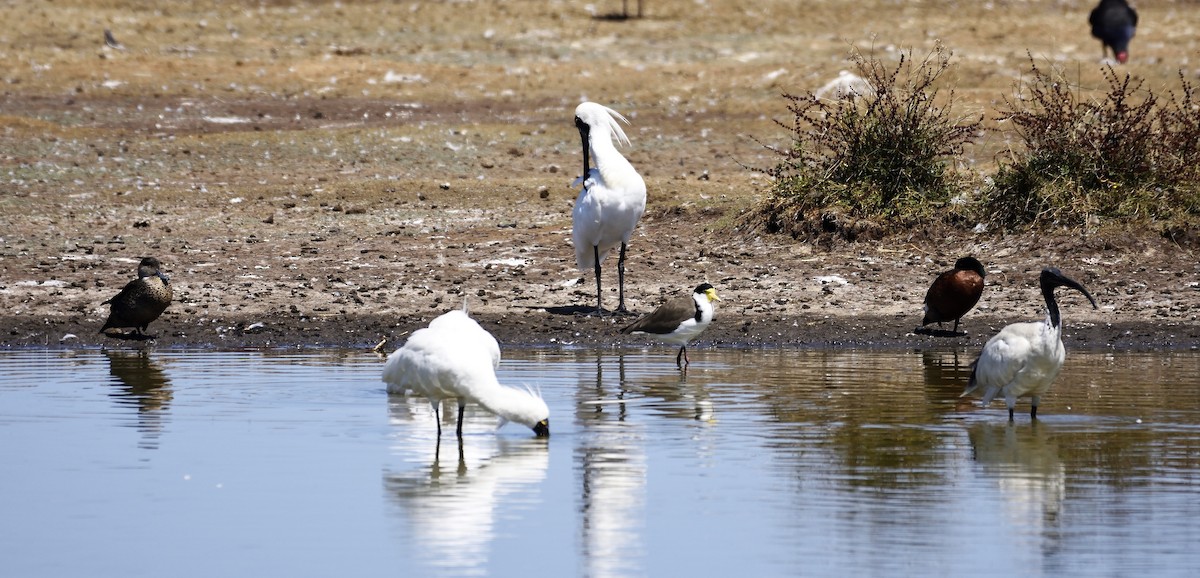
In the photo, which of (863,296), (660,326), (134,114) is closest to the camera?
(660,326)

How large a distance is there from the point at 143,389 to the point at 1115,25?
2429 centimetres

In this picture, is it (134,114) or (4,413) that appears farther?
(134,114)

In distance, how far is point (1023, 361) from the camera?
10.0 meters

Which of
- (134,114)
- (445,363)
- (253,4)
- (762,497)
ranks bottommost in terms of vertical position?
(762,497)

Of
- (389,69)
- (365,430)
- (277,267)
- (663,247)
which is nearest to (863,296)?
(663,247)

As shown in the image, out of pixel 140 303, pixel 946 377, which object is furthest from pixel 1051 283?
pixel 140 303

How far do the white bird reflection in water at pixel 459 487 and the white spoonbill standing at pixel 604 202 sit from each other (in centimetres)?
448

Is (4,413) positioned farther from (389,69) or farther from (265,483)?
(389,69)

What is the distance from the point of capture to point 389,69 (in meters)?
30.9

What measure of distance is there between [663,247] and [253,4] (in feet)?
77.2

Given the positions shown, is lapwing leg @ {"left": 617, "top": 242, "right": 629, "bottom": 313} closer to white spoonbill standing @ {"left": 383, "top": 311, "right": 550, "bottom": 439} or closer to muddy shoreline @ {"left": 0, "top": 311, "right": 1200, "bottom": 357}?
muddy shoreline @ {"left": 0, "top": 311, "right": 1200, "bottom": 357}

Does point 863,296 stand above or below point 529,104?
below

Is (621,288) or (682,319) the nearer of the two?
(682,319)

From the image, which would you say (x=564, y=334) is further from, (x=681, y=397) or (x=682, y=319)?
(x=681, y=397)
